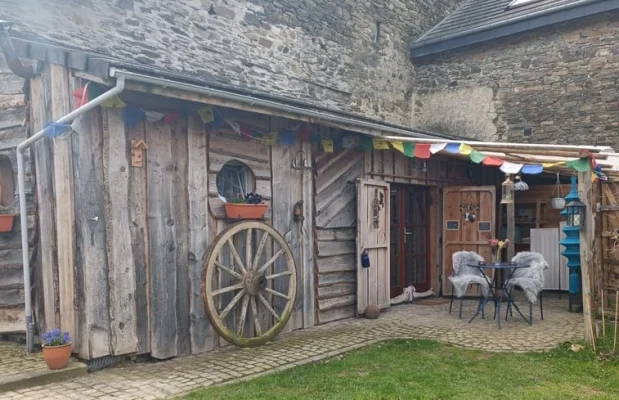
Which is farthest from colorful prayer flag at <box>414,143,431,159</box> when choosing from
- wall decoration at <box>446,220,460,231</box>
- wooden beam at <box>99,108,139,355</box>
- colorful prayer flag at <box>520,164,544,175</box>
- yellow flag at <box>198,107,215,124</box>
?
wooden beam at <box>99,108,139,355</box>

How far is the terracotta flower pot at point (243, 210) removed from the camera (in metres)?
5.43

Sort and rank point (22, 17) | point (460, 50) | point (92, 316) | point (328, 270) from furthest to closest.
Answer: point (460, 50)
point (328, 270)
point (22, 17)
point (92, 316)

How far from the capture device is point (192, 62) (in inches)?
321

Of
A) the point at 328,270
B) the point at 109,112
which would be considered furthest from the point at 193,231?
the point at 328,270

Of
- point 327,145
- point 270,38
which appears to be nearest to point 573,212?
point 327,145

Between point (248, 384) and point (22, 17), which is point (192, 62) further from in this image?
point (248, 384)

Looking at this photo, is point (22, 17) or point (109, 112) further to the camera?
point (22, 17)

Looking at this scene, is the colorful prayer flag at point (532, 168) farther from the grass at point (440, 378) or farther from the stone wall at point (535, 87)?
the stone wall at point (535, 87)

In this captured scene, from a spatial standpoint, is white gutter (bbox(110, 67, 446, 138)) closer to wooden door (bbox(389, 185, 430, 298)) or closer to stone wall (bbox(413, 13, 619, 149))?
wooden door (bbox(389, 185, 430, 298))

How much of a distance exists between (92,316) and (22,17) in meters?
3.92

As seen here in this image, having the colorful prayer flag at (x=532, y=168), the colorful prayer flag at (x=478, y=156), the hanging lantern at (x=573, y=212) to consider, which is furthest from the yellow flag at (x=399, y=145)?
the hanging lantern at (x=573, y=212)

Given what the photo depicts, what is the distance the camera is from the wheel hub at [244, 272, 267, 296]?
17.9 ft

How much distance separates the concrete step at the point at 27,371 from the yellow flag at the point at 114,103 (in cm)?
222

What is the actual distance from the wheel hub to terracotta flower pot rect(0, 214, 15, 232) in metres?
2.34
